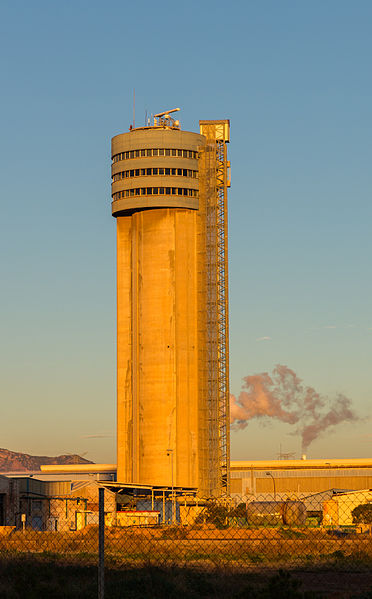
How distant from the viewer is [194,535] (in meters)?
79.6

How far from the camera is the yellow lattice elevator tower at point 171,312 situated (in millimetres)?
139875

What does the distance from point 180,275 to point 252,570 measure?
105m

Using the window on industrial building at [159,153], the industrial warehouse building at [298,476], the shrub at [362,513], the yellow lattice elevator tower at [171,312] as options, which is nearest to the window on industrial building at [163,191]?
the yellow lattice elevator tower at [171,312]

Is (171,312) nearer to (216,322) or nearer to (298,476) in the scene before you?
(216,322)

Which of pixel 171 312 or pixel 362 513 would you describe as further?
pixel 171 312

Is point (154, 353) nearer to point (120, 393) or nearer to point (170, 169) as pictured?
point (120, 393)

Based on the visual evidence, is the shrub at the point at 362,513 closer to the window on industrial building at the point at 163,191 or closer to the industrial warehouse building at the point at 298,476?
the window on industrial building at the point at 163,191

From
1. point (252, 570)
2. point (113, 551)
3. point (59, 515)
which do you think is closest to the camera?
point (252, 570)

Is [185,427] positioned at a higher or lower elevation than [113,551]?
higher

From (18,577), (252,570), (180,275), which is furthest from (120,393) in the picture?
(18,577)

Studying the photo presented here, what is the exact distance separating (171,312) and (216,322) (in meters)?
7.46

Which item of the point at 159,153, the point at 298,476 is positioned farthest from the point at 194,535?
the point at 298,476

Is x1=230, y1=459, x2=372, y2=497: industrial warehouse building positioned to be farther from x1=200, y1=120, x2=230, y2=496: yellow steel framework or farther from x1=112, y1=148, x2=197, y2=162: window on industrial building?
x1=112, y1=148, x2=197, y2=162: window on industrial building

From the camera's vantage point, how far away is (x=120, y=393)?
478 feet
